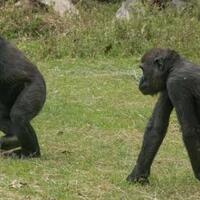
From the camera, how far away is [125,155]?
7418mm

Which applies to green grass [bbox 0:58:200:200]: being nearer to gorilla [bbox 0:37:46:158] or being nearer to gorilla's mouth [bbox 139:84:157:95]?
gorilla [bbox 0:37:46:158]

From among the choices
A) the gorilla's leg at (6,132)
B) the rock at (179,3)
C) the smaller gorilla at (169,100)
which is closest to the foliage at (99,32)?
the rock at (179,3)

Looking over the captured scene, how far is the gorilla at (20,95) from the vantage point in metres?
6.95

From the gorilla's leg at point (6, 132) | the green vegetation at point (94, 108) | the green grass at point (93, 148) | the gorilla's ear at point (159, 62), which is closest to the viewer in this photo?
the green grass at point (93, 148)

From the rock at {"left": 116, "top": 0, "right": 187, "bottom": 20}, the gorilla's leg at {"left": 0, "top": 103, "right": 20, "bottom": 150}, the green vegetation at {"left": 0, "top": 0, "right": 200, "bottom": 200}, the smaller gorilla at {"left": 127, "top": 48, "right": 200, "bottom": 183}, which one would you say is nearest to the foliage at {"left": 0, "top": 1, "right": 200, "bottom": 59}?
the green vegetation at {"left": 0, "top": 0, "right": 200, "bottom": 200}

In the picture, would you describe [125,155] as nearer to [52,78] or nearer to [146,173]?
[146,173]

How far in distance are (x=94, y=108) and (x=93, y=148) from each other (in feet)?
7.32

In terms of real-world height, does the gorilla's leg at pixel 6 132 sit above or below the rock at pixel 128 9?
above

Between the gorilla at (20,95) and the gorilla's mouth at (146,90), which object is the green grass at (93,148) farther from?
the gorilla's mouth at (146,90)

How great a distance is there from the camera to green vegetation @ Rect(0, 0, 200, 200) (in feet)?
19.5

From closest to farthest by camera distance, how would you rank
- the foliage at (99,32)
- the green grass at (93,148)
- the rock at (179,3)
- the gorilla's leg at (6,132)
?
1. the green grass at (93,148)
2. the gorilla's leg at (6,132)
3. the foliage at (99,32)
4. the rock at (179,3)

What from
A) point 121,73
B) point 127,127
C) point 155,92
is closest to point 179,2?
point 121,73

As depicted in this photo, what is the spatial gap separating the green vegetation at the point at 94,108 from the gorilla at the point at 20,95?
0.24 m

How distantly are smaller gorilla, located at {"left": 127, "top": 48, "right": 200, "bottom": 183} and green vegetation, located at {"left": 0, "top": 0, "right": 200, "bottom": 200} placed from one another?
27cm
